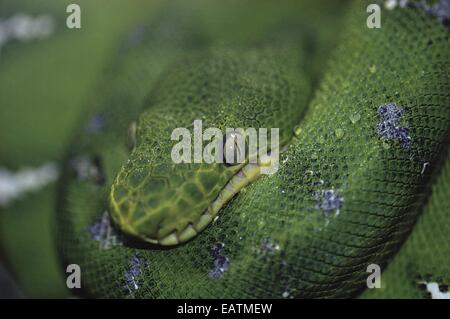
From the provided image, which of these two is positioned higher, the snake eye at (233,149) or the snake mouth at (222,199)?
the snake eye at (233,149)

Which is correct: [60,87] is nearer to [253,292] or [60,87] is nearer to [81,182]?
[81,182]

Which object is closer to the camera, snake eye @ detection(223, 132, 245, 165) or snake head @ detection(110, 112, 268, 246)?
snake head @ detection(110, 112, 268, 246)

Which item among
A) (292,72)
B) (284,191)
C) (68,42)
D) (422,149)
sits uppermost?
(68,42)

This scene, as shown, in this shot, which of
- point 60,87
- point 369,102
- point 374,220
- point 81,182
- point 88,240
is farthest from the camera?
point 60,87

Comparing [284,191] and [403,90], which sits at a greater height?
[403,90]

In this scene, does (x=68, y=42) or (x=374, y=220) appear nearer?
(x=374, y=220)

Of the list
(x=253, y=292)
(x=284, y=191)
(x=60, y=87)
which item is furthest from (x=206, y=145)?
(x=60, y=87)

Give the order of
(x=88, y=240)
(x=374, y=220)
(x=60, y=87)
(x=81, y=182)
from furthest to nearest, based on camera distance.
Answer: (x=60, y=87) → (x=81, y=182) → (x=88, y=240) → (x=374, y=220)

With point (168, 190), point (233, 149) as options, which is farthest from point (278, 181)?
point (168, 190)
